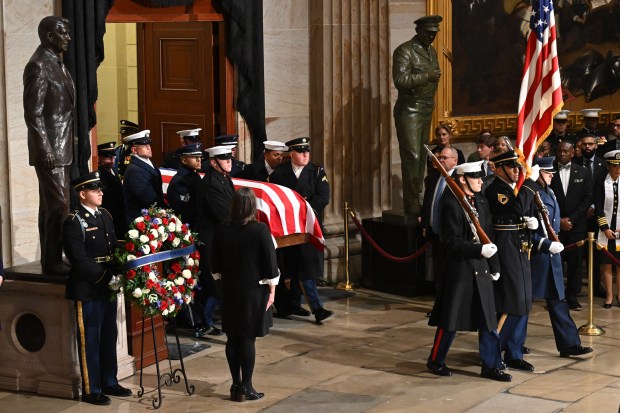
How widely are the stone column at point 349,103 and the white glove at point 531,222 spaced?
14.0 feet

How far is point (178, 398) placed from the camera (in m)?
10.2

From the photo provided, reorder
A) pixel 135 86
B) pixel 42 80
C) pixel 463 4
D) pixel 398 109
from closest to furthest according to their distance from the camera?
1. pixel 42 80
2. pixel 398 109
3. pixel 463 4
4. pixel 135 86

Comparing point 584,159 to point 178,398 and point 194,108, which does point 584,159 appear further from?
point 178,398

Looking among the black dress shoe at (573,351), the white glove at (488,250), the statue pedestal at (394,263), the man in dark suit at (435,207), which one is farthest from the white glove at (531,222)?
the statue pedestal at (394,263)

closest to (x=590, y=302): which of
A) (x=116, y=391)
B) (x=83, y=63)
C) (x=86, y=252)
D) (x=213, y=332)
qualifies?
(x=213, y=332)

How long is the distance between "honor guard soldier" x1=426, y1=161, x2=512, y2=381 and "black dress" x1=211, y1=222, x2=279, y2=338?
1566mm

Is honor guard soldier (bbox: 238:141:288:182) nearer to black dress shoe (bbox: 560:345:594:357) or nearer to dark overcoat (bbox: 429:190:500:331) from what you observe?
dark overcoat (bbox: 429:190:500:331)

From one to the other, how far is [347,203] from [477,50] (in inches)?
123

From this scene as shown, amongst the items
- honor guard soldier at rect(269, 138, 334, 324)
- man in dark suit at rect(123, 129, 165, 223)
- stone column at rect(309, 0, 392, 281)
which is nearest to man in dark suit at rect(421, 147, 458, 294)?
honor guard soldier at rect(269, 138, 334, 324)

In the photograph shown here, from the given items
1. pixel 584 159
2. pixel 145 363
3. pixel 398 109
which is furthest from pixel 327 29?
pixel 145 363

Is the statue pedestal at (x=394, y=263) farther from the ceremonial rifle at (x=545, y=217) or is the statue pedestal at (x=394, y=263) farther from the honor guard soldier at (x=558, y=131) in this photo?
the ceremonial rifle at (x=545, y=217)

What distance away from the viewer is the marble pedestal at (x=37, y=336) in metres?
10.2

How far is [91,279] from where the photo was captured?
388 inches

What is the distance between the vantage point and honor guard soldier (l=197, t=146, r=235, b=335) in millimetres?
11914
